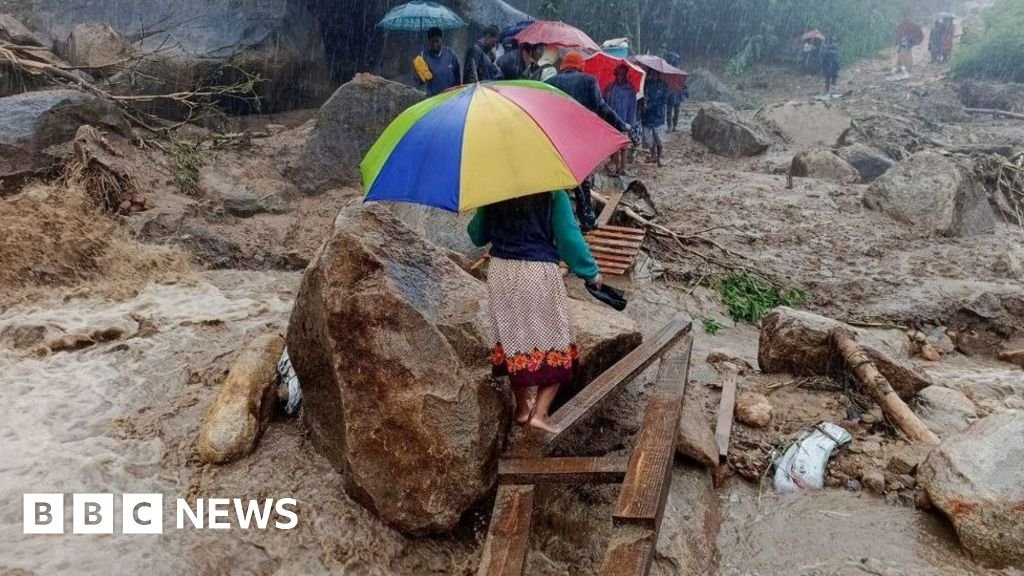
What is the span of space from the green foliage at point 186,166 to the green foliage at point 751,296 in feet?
20.6

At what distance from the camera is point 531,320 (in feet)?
11.2

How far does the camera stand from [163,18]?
11.4 meters

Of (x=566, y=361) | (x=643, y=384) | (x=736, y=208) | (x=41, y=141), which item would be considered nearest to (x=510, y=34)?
(x=736, y=208)

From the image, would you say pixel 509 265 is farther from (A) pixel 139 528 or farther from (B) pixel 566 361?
(A) pixel 139 528

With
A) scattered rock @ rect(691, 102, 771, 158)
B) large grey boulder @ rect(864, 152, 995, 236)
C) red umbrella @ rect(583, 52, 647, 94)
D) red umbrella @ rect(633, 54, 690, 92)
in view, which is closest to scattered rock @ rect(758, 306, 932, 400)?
large grey boulder @ rect(864, 152, 995, 236)

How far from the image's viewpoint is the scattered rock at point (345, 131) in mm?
9570

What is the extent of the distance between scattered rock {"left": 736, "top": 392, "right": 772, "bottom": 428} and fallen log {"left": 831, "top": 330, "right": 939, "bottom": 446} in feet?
1.96

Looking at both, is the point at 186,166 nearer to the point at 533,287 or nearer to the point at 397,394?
the point at 397,394

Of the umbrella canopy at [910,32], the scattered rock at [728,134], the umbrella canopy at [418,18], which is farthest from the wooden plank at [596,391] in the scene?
the umbrella canopy at [910,32]

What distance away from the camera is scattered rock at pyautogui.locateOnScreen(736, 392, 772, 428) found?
434 centimetres

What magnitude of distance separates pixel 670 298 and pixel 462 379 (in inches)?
147

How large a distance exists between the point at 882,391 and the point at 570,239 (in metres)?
2.30

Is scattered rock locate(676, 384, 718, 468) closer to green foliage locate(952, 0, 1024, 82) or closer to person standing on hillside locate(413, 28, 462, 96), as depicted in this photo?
person standing on hillside locate(413, 28, 462, 96)

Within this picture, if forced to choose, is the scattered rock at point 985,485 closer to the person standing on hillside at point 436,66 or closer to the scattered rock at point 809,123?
the person standing on hillside at point 436,66
